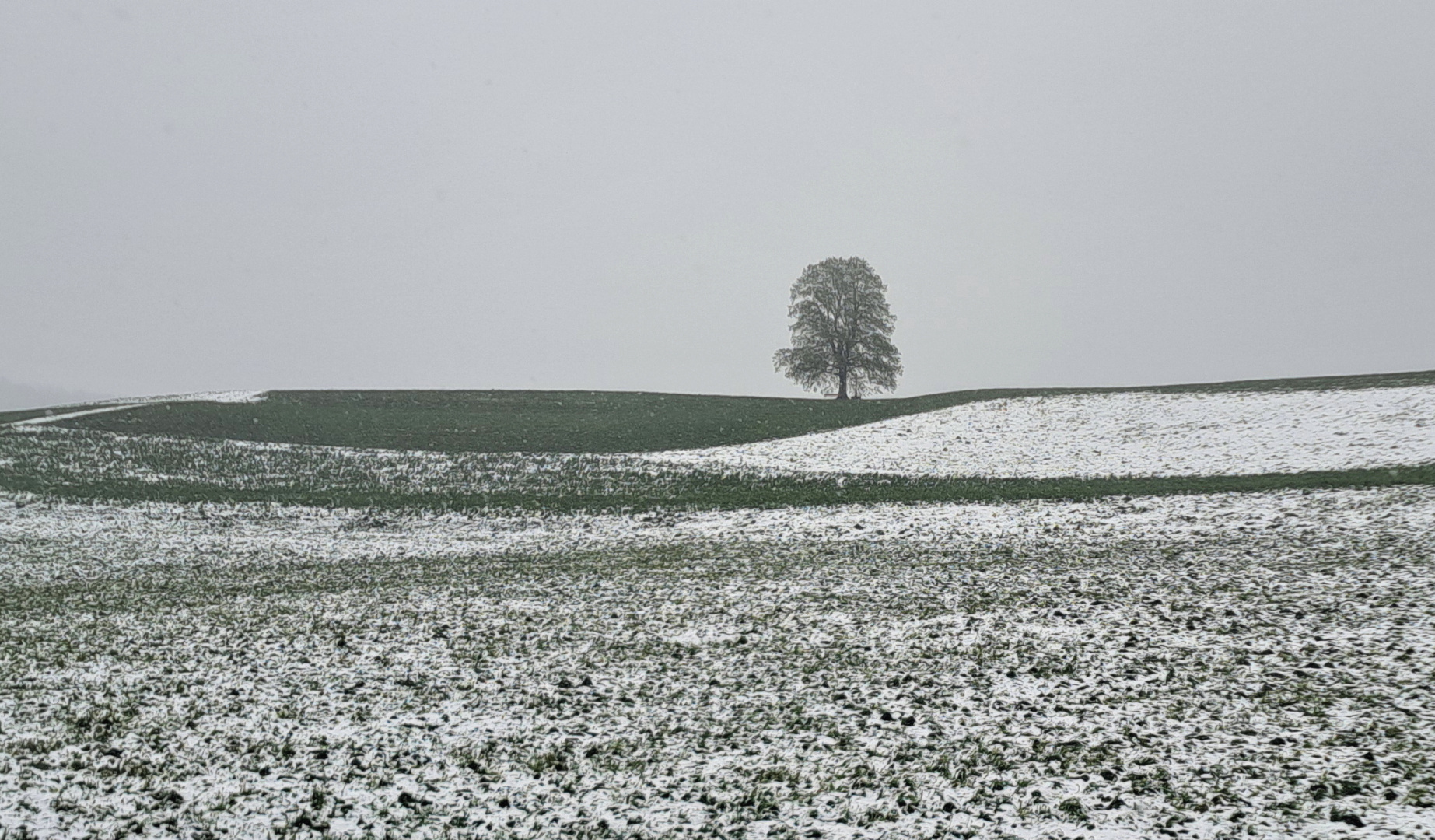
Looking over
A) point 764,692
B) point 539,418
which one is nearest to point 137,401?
point 539,418

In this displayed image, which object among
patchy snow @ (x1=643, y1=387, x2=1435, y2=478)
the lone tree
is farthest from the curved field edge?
the lone tree

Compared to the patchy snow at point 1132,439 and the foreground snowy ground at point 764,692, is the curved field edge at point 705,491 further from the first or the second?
the foreground snowy ground at point 764,692

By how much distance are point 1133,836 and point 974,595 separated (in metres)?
7.49

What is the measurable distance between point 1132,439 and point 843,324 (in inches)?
1015

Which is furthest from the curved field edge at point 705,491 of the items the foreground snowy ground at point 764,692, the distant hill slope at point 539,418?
the distant hill slope at point 539,418

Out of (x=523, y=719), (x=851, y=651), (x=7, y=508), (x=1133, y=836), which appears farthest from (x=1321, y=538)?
(x=7, y=508)

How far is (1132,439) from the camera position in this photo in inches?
1299

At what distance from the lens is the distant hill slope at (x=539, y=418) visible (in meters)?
38.2

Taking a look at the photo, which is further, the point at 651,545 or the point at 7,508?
the point at 7,508

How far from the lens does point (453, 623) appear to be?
42.9 feet

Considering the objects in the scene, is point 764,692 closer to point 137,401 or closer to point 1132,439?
point 1132,439

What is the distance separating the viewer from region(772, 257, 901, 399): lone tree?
56.1 meters

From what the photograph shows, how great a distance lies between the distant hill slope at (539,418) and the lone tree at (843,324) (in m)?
7.97

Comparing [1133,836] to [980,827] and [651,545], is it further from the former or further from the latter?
[651,545]
